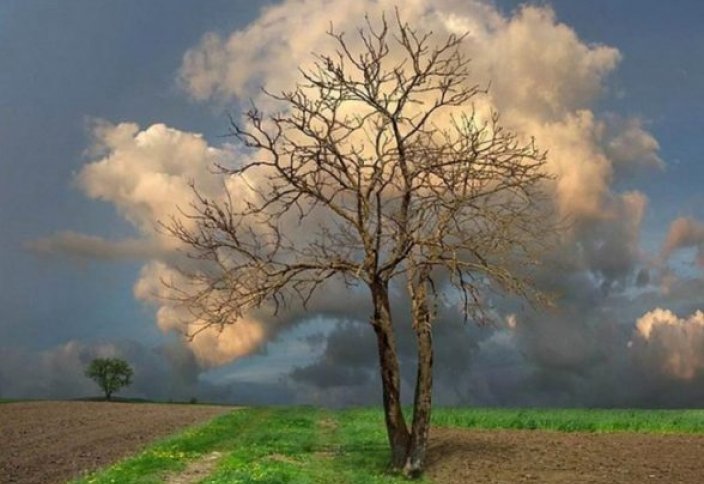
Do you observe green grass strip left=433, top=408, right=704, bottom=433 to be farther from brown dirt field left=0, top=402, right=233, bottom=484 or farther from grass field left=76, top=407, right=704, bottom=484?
brown dirt field left=0, top=402, right=233, bottom=484

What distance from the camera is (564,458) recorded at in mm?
30875

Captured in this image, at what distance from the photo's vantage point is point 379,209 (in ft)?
91.5

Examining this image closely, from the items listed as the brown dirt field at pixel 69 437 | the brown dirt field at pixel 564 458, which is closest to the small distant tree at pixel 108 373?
the brown dirt field at pixel 69 437

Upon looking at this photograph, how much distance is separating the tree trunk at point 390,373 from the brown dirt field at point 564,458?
1.27 meters

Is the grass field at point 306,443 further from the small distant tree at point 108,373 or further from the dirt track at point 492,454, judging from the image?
the small distant tree at point 108,373

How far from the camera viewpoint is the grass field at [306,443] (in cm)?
2606

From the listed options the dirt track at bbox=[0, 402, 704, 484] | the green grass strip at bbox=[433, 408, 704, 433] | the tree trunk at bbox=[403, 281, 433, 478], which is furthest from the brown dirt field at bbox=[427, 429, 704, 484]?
the green grass strip at bbox=[433, 408, 704, 433]

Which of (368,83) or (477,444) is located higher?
(368,83)

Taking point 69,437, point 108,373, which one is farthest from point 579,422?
point 108,373

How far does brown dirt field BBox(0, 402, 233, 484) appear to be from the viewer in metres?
31.5

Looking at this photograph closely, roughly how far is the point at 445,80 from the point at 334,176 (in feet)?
14.8

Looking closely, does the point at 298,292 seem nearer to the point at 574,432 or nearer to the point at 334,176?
the point at 334,176

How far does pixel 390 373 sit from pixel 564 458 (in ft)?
25.9

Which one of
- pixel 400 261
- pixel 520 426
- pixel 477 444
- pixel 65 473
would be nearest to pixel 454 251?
pixel 400 261
